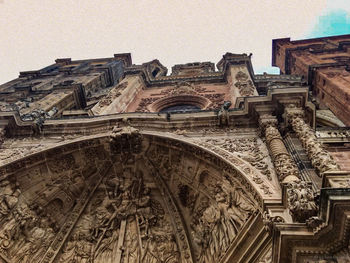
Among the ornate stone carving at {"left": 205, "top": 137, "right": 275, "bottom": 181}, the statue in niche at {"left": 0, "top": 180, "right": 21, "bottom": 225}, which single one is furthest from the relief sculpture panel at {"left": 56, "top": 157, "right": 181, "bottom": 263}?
the ornate stone carving at {"left": 205, "top": 137, "right": 275, "bottom": 181}

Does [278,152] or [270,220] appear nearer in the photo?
[270,220]

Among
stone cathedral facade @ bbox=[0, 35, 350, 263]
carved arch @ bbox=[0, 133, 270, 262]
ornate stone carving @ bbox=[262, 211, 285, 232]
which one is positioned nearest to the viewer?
ornate stone carving @ bbox=[262, 211, 285, 232]

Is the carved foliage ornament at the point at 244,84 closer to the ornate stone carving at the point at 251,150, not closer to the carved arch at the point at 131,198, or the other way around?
the ornate stone carving at the point at 251,150

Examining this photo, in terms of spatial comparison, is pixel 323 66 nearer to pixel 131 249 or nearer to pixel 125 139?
pixel 125 139

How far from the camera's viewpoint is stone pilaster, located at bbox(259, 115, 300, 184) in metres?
5.95

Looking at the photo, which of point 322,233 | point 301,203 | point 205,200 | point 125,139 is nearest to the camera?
point 322,233

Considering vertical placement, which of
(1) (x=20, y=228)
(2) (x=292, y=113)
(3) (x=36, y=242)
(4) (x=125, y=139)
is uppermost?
(2) (x=292, y=113)

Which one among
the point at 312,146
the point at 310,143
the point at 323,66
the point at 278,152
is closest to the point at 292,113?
the point at 310,143

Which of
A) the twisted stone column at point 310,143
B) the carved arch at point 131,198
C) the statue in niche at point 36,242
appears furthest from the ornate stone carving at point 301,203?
the statue in niche at point 36,242

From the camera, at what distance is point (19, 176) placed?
333 inches

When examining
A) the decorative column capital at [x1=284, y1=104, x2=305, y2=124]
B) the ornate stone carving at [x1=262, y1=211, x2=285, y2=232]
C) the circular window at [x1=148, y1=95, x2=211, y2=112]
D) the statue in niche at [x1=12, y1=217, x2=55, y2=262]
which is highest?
the decorative column capital at [x1=284, y1=104, x2=305, y2=124]

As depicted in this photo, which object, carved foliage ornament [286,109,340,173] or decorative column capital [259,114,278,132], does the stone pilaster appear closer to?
decorative column capital [259,114,278,132]

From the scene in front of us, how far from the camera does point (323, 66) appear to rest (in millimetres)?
18422

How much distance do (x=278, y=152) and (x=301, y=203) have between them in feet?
7.02
